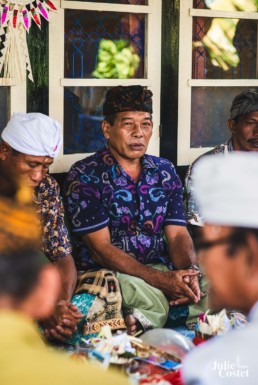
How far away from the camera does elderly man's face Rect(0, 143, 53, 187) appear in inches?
184

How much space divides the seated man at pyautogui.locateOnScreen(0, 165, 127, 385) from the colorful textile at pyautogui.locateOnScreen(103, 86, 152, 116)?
123 inches

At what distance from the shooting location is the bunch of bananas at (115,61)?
219 inches

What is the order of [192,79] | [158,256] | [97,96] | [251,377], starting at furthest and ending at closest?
[192,79]
[97,96]
[158,256]
[251,377]

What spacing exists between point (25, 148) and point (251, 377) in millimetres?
2769

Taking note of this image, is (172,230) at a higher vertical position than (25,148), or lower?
lower

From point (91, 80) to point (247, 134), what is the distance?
112 centimetres

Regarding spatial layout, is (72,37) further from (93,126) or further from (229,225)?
(229,225)

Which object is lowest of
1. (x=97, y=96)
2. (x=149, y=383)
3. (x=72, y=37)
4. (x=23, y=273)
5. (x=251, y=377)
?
(x=149, y=383)

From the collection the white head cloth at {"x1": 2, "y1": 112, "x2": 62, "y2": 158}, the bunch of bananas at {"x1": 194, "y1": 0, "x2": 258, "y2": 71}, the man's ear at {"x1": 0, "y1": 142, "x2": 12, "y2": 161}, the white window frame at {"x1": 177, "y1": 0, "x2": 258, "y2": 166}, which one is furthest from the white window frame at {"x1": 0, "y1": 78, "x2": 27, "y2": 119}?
the bunch of bananas at {"x1": 194, "y1": 0, "x2": 258, "y2": 71}

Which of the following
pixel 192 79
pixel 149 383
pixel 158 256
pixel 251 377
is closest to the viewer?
pixel 251 377

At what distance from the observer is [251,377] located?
2094 millimetres

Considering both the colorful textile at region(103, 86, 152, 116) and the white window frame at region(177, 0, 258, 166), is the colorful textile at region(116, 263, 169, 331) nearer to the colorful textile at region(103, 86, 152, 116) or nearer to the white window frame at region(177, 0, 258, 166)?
the colorful textile at region(103, 86, 152, 116)

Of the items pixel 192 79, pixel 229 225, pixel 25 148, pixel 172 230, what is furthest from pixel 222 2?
pixel 229 225

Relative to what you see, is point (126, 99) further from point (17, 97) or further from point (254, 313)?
point (254, 313)
